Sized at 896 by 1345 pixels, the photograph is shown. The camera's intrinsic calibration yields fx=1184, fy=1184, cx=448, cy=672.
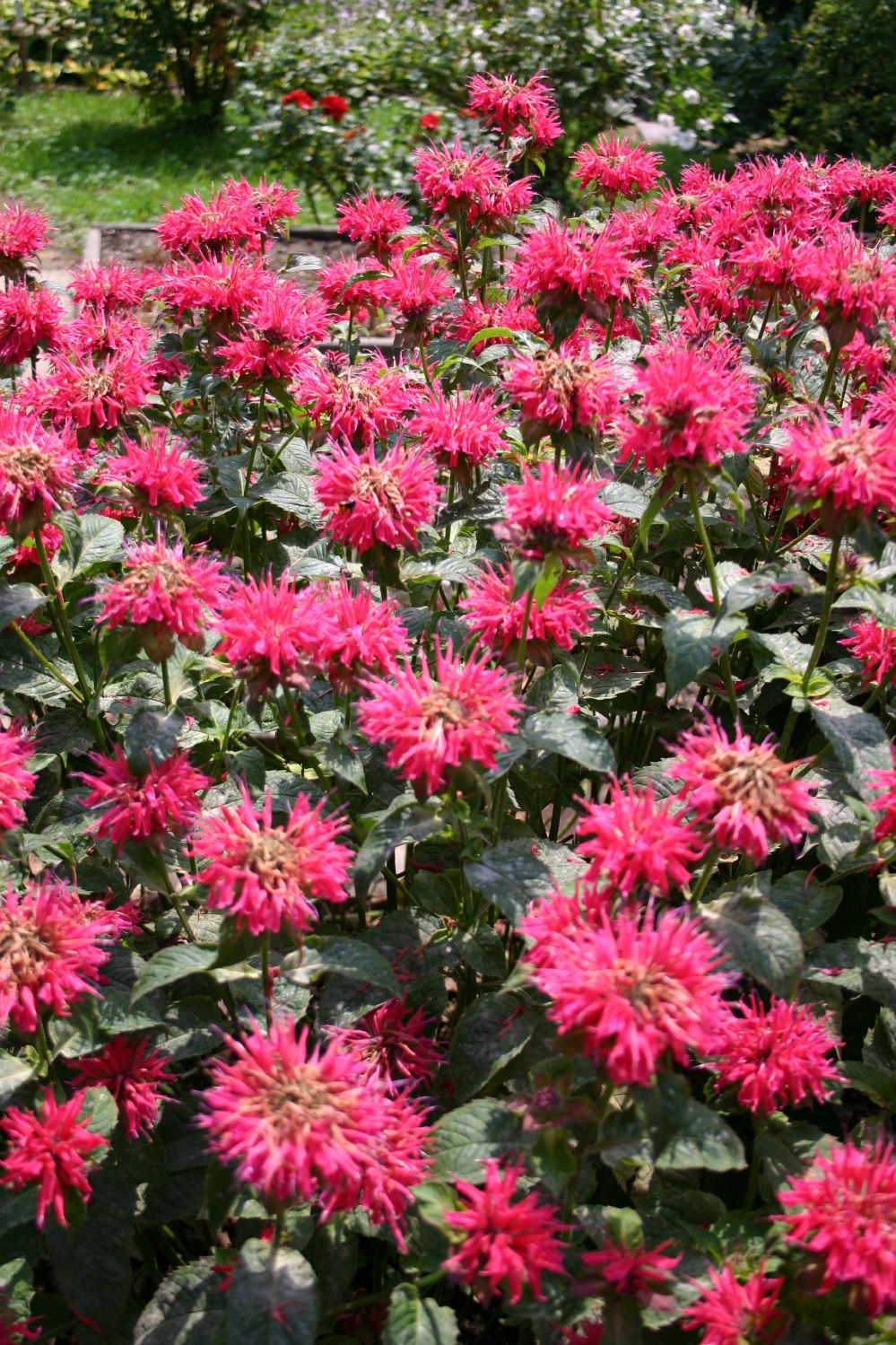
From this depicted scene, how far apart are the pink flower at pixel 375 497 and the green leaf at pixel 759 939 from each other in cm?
60

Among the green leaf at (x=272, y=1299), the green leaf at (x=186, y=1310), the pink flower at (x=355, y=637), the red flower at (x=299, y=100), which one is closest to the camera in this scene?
the green leaf at (x=272, y=1299)

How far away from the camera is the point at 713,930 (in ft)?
4.23

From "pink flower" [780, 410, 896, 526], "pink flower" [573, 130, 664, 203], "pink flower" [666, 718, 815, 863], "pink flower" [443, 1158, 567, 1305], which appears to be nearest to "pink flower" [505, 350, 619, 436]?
"pink flower" [780, 410, 896, 526]

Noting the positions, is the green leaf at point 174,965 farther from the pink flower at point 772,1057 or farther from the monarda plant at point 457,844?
the pink flower at point 772,1057

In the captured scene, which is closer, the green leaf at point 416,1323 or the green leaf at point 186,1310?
the green leaf at point 416,1323

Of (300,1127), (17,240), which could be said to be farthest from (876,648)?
(17,240)

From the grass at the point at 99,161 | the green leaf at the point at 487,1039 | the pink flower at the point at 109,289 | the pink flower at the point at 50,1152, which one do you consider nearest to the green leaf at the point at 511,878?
the green leaf at the point at 487,1039

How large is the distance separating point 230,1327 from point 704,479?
3.49ft

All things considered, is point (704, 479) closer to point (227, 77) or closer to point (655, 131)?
Result: point (655, 131)

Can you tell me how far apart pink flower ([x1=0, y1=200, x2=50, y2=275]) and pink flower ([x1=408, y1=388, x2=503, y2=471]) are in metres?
1.18

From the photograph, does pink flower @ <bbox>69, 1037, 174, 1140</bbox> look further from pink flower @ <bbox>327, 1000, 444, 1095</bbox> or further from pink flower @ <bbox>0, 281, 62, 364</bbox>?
pink flower @ <bbox>0, 281, 62, 364</bbox>

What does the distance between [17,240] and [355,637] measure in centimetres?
155

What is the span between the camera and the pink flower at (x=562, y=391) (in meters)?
1.52

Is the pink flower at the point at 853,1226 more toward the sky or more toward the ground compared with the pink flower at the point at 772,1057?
Result: more toward the sky
